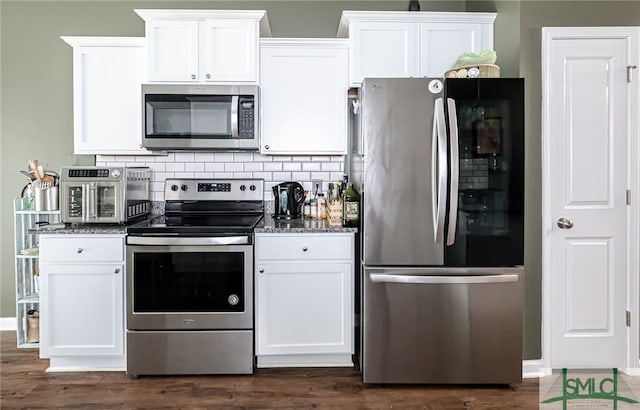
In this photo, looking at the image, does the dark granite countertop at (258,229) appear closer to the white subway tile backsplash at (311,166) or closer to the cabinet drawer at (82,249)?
the cabinet drawer at (82,249)

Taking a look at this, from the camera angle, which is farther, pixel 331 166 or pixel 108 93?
pixel 331 166

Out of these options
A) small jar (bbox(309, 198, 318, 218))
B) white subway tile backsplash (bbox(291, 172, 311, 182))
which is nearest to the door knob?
small jar (bbox(309, 198, 318, 218))

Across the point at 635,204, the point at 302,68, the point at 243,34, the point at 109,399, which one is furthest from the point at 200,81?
the point at 635,204

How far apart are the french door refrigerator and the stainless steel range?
72 cm

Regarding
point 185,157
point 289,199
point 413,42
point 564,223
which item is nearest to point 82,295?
point 185,157

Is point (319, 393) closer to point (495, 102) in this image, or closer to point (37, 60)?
point (495, 102)

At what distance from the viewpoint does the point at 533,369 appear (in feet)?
9.09

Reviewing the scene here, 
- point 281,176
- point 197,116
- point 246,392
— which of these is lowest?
point 246,392

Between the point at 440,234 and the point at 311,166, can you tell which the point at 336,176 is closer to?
the point at 311,166

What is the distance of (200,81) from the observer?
301 cm

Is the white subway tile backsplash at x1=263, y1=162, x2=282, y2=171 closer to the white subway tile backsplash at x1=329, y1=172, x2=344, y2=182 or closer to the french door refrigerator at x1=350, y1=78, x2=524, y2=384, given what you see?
the white subway tile backsplash at x1=329, y1=172, x2=344, y2=182

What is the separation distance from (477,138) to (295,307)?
55.2 inches

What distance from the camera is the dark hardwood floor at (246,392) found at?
2.41 meters

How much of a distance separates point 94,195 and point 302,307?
1.42 m
